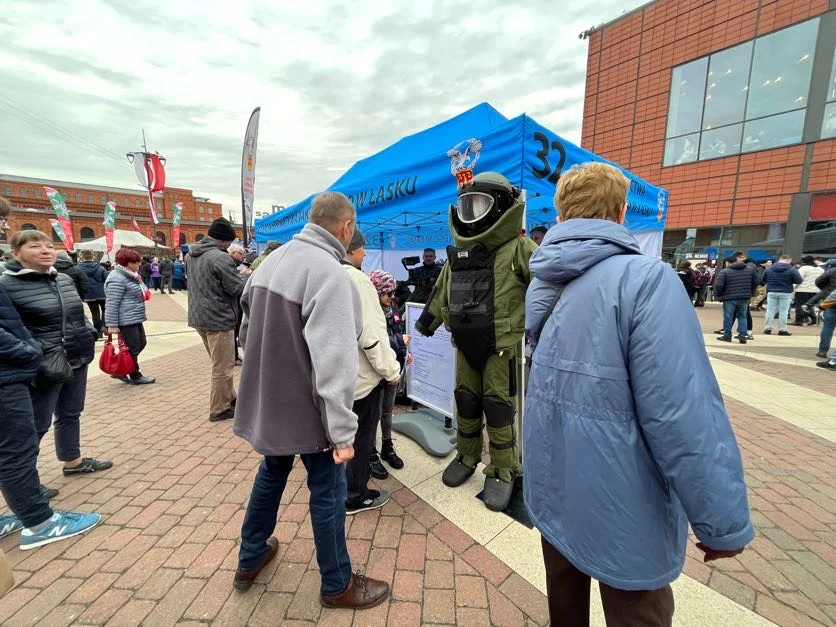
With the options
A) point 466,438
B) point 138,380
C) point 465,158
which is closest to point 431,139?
point 465,158

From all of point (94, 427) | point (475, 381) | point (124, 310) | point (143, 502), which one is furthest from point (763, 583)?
point (124, 310)

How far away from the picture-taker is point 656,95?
20.1 meters

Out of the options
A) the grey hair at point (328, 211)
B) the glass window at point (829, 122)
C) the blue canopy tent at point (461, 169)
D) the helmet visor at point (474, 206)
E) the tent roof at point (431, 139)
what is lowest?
the grey hair at point (328, 211)

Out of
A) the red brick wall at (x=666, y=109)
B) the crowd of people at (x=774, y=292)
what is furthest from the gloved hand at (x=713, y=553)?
the red brick wall at (x=666, y=109)

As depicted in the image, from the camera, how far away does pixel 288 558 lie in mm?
2027

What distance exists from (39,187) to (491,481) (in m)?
86.9

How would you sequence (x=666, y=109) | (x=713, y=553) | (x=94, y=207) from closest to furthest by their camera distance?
(x=713, y=553), (x=666, y=109), (x=94, y=207)

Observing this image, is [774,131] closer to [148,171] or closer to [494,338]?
[494,338]

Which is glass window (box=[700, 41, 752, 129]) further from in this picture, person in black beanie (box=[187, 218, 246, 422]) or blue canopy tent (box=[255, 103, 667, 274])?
person in black beanie (box=[187, 218, 246, 422])

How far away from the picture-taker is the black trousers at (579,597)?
1.12 meters

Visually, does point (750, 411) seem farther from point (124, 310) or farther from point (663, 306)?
point (124, 310)

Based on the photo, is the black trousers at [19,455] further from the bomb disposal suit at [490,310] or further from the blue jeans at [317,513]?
the bomb disposal suit at [490,310]

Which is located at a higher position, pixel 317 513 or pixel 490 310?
pixel 490 310

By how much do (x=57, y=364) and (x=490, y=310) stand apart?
9.06ft
